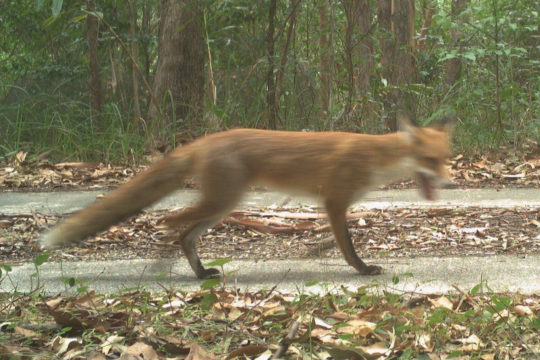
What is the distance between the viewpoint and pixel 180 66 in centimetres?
855

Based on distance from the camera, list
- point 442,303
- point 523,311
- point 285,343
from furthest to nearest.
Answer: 1. point 442,303
2. point 523,311
3. point 285,343

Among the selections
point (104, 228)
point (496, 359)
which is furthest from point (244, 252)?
point (496, 359)

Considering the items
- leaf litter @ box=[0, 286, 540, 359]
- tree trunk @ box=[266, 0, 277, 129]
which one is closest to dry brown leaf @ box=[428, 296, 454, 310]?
leaf litter @ box=[0, 286, 540, 359]

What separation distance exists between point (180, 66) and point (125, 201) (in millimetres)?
5031

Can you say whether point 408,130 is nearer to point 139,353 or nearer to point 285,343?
point 285,343

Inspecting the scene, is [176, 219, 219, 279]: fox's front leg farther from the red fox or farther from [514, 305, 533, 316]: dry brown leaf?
[514, 305, 533, 316]: dry brown leaf

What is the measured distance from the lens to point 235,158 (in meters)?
4.00

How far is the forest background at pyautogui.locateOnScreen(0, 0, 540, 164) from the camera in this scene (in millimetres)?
7918

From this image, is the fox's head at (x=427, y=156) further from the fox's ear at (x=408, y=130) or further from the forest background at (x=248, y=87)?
the forest background at (x=248, y=87)

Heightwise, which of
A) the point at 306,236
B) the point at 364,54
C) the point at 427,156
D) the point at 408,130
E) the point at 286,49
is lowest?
the point at 306,236

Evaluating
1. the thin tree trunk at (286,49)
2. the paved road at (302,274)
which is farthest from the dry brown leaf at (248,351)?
the thin tree trunk at (286,49)

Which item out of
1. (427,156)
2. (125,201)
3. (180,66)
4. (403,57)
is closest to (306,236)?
(427,156)

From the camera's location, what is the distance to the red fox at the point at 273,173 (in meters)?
3.79

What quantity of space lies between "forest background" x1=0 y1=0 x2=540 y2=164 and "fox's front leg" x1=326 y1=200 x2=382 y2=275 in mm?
3686
